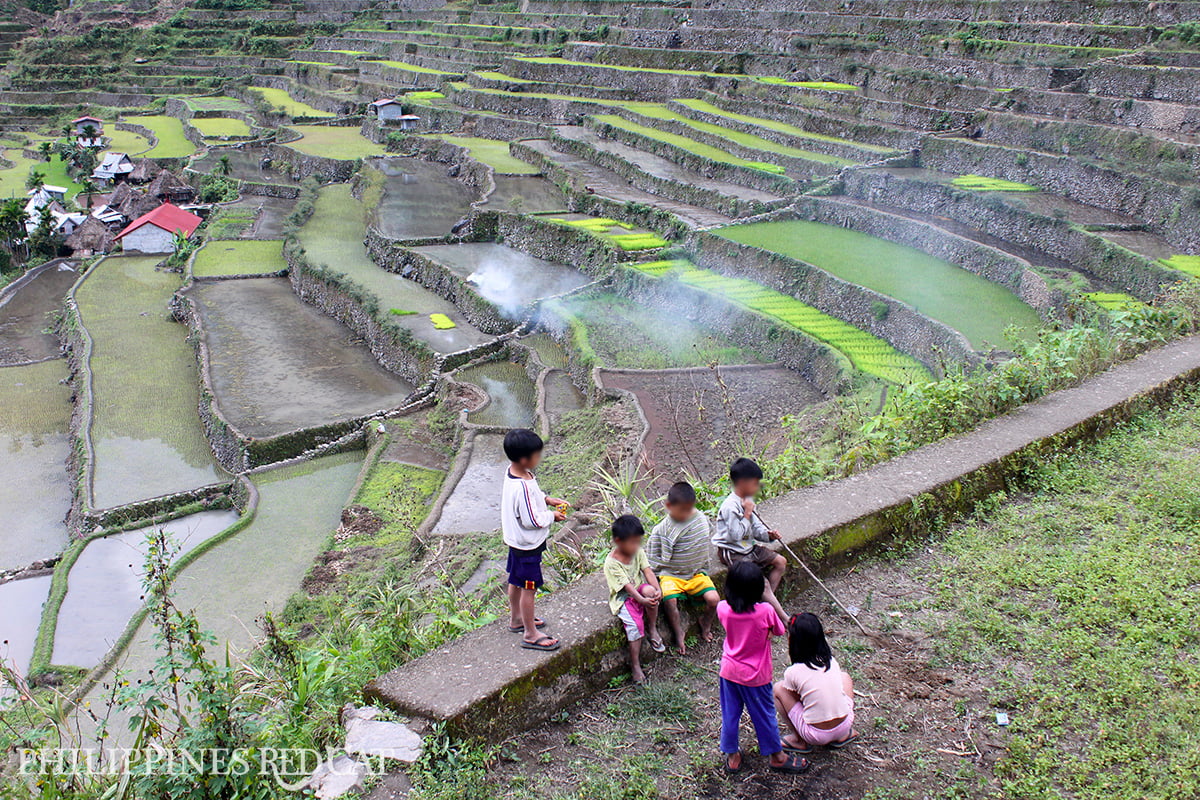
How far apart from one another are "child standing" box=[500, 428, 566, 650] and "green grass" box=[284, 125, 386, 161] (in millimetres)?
31196

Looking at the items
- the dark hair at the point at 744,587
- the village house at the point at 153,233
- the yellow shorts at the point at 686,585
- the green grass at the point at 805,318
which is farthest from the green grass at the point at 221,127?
the dark hair at the point at 744,587

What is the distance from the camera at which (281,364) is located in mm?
19781

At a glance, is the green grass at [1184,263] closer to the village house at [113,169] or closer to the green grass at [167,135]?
the green grass at [167,135]

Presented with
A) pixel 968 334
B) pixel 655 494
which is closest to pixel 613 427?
pixel 655 494

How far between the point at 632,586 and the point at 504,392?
12989 mm

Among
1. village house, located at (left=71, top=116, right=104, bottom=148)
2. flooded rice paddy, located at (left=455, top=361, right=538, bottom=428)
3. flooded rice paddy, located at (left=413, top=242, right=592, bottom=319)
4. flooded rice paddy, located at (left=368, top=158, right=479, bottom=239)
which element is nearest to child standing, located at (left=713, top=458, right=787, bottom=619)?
flooded rice paddy, located at (left=455, top=361, right=538, bottom=428)

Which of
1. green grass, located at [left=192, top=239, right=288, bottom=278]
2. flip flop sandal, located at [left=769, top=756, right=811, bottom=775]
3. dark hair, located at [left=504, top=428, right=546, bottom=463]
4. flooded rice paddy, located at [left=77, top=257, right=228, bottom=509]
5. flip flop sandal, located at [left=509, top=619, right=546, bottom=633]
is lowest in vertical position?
flooded rice paddy, located at [left=77, top=257, right=228, bottom=509]

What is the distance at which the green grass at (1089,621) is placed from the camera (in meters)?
3.45

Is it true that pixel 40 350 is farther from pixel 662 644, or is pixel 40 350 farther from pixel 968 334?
pixel 662 644

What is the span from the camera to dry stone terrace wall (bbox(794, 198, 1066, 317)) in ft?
46.7

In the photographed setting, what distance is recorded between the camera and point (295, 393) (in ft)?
59.9

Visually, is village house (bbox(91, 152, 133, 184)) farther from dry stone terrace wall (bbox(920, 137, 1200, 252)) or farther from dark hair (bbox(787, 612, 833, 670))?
dark hair (bbox(787, 612, 833, 670))

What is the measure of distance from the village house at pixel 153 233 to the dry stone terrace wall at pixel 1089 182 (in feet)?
78.3

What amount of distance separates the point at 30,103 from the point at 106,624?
148ft
